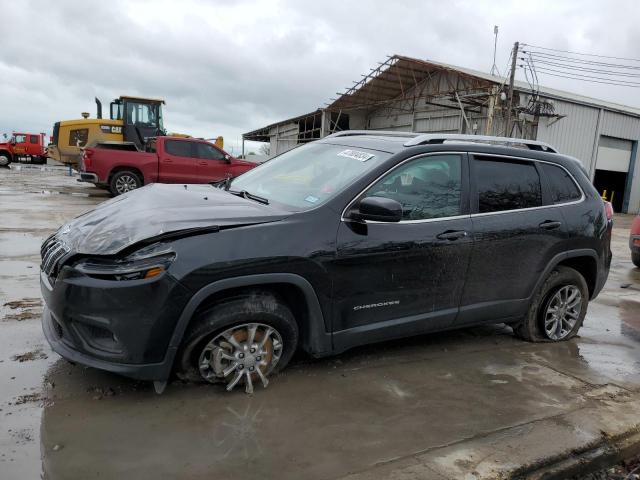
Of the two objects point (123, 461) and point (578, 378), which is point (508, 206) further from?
point (123, 461)

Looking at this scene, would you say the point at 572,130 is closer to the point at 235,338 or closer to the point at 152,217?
Result: the point at 235,338

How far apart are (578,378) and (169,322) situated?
10.5 feet

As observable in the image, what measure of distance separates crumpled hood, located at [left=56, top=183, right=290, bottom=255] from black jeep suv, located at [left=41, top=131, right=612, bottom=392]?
0.01 meters

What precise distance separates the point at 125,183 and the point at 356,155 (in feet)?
39.3

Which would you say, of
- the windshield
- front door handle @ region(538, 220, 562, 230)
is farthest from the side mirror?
front door handle @ region(538, 220, 562, 230)

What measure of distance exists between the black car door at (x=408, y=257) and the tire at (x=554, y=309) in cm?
111

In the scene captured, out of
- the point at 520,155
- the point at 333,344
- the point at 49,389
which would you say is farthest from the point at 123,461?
the point at 520,155

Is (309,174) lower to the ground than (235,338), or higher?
higher

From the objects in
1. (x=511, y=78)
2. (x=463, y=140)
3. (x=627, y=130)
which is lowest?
(x=463, y=140)

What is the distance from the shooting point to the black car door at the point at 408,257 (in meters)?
3.40

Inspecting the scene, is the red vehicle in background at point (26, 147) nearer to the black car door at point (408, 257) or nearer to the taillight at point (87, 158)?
the taillight at point (87, 158)

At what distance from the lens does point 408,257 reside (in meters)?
3.57

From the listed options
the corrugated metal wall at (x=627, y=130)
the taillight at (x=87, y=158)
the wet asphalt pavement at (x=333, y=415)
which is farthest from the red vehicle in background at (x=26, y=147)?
the wet asphalt pavement at (x=333, y=415)

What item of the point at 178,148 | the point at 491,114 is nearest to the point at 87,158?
the point at 178,148
